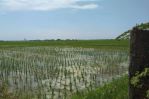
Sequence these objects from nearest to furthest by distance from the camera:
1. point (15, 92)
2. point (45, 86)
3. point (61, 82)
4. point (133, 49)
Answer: point (133, 49)
point (15, 92)
point (45, 86)
point (61, 82)

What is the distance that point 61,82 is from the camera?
44.0ft

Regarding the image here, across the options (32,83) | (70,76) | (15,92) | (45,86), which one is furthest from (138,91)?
(70,76)

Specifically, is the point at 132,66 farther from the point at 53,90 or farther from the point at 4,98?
the point at 53,90

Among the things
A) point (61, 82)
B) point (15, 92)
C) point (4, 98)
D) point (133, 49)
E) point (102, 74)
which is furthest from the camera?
point (102, 74)

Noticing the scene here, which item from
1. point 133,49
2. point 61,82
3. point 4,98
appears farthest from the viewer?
point 61,82

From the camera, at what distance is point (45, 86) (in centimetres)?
1230

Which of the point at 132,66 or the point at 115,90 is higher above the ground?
the point at 132,66

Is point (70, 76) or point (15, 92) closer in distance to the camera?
point (15, 92)

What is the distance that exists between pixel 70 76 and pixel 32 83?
8.82 feet

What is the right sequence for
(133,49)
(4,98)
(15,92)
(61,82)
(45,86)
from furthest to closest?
(61,82)
(45,86)
(15,92)
(4,98)
(133,49)

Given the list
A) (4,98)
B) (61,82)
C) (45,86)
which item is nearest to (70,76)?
(61,82)

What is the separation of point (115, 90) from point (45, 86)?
3823 mm

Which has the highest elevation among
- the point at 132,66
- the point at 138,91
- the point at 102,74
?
the point at 132,66

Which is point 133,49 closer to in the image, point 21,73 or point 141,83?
point 141,83
